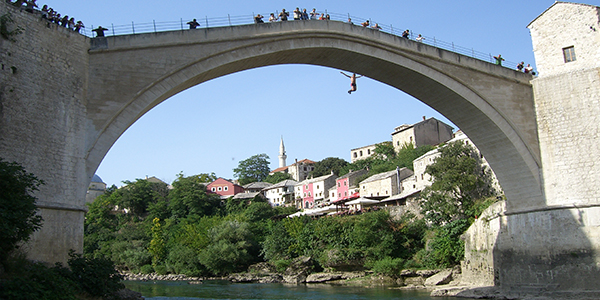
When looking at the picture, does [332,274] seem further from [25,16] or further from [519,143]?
[25,16]

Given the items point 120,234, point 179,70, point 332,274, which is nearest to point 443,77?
point 179,70

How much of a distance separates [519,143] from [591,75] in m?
2.91

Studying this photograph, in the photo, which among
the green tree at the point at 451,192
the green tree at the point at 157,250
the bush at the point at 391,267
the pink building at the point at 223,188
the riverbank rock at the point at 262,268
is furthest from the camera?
the pink building at the point at 223,188

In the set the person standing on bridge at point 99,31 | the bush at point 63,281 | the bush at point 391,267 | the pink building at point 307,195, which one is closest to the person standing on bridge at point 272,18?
the person standing on bridge at point 99,31

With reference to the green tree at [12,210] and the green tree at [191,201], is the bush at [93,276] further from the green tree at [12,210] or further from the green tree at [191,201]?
the green tree at [191,201]

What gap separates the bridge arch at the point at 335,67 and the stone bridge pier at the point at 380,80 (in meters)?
0.03

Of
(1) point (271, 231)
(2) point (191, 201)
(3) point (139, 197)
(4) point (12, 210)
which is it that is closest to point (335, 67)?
(4) point (12, 210)

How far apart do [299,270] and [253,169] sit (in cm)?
4918

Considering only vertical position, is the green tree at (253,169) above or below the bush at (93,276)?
above

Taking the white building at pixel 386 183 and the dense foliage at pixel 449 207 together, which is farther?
the white building at pixel 386 183

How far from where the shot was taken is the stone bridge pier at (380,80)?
35.7 ft

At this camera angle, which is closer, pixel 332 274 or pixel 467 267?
pixel 467 267

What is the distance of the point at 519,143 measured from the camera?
15906 millimetres

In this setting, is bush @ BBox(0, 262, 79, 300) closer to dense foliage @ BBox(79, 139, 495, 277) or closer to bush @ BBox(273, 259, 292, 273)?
dense foliage @ BBox(79, 139, 495, 277)
